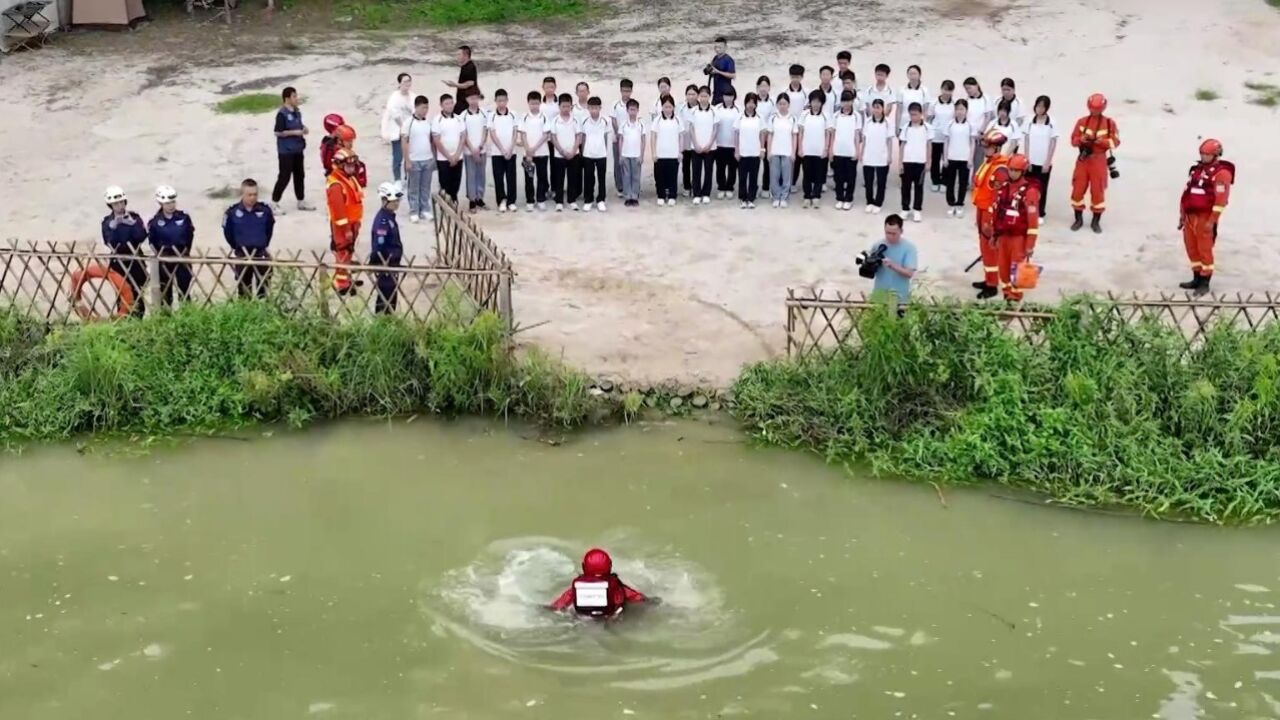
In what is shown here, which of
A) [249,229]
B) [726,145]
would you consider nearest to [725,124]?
[726,145]

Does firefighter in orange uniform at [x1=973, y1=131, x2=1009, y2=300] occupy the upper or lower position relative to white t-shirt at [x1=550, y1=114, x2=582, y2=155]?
lower

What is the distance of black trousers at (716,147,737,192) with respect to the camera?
1416 cm

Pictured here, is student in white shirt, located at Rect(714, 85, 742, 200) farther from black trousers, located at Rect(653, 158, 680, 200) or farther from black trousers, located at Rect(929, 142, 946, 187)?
black trousers, located at Rect(929, 142, 946, 187)

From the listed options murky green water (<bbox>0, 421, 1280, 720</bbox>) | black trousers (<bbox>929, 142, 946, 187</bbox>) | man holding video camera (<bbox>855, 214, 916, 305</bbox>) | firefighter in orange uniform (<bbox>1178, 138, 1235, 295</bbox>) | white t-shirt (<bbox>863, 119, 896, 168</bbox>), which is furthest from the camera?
black trousers (<bbox>929, 142, 946, 187</bbox>)

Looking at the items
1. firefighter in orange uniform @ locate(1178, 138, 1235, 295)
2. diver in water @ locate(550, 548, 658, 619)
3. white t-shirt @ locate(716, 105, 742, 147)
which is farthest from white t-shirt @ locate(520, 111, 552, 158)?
diver in water @ locate(550, 548, 658, 619)

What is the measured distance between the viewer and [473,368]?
10633mm

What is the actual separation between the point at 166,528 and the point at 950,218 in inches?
310

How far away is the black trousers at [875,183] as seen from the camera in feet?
45.7

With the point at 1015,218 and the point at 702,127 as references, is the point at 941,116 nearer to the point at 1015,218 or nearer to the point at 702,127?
the point at 702,127

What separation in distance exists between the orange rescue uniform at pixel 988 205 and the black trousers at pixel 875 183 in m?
1.81

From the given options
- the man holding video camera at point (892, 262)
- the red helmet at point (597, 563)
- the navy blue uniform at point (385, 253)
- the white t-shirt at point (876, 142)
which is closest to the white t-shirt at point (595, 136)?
the white t-shirt at point (876, 142)

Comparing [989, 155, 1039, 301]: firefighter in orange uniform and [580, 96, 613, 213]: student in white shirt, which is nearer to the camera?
[989, 155, 1039, 301]: firefighter in orange uniform

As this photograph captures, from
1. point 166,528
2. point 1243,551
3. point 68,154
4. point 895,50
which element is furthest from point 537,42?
point 1243,551

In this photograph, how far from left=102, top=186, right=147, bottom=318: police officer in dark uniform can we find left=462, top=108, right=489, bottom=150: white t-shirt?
344 centimetres
